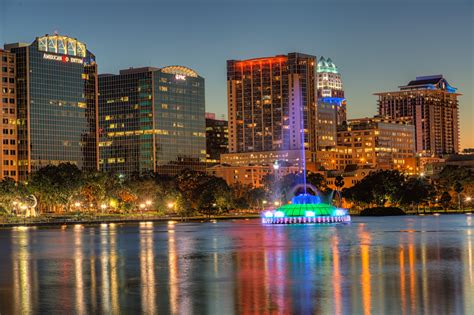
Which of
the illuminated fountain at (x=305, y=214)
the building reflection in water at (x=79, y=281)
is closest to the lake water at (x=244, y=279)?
the building reflection in water at (x=79, y=281)

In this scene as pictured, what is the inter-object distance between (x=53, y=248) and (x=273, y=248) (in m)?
23.2

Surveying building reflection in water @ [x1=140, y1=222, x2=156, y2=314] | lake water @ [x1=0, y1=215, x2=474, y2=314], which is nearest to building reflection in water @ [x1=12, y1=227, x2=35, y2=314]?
lake water @ [x1=0, y1=215, x2=474, y2=314]

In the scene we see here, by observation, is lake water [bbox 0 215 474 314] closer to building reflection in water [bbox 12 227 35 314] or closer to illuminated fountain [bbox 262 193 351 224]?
building reflection in water [bbox 12 227 35 314]

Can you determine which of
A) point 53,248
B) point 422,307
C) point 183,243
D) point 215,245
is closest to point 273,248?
point 215,245

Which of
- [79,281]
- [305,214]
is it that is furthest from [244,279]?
[305,214]

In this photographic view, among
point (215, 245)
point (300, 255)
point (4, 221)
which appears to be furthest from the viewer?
point (4, 221)

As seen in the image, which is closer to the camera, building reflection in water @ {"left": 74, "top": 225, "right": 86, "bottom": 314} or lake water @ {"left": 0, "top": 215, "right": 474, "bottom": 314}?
lake water @ {"left": 0, "top": 215, "right": 474, "bottom": 314}

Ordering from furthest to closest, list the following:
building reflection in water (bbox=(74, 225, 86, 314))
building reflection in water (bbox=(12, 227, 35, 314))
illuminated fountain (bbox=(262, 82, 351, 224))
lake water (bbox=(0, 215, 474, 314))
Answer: illuminated fountain (bbox=(262, 82, 351, 224)), building reflection in water (bbox=(12, 227, 35, 314)), building reflection in water (bbox=(74, 225, 86, 314)), lake water (bbox=(0, 215, 474, 314))

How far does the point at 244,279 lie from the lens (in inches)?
1945

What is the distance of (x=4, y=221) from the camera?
183250 mm

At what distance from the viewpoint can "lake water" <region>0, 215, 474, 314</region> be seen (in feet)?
127

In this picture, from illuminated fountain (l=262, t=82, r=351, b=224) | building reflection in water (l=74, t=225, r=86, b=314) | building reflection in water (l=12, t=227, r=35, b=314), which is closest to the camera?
building reflection in water (l=74, t=225, r=86, b=314)

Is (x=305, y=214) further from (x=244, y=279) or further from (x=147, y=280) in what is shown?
(x=147, y=280)

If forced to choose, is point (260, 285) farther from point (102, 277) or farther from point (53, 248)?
point (53, 248)
